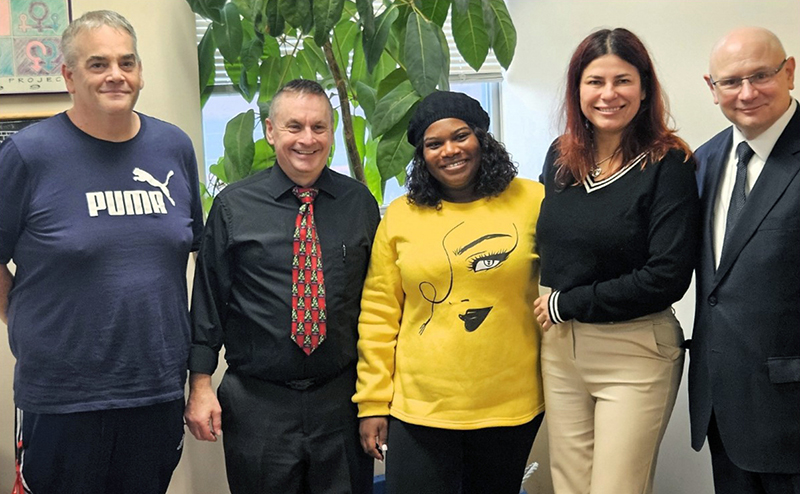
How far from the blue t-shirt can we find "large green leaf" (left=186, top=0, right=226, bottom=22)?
26.7 inches

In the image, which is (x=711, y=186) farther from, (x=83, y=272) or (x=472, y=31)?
(x=83, y=272)

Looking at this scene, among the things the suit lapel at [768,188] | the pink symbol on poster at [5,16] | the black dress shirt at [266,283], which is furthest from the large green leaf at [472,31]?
the pink symbol on poster at [5,16]

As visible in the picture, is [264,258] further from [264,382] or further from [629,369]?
[629,369]

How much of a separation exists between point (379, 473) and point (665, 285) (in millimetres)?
1480

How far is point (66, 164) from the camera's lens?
1.62m

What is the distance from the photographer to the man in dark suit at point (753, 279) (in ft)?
4.81

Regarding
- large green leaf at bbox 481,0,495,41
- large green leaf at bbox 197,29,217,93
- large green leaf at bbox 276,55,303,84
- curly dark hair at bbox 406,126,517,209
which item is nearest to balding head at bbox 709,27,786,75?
curly dark hair at bbox 406,126,517,209

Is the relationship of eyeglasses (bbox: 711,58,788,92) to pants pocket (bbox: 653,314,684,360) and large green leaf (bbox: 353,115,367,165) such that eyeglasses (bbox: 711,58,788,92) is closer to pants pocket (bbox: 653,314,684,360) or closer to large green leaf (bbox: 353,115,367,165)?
pants pocket (bbox: 653,314,684,360)

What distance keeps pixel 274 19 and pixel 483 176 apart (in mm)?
777

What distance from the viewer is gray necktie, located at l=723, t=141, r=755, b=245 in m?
1.54

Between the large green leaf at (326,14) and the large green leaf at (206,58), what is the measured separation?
19.9 inches

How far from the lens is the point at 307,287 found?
1.74 metres

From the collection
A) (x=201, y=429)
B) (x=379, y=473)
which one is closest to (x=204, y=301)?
(x=201, y=429)

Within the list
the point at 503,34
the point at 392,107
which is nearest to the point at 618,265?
the point at 392,107
